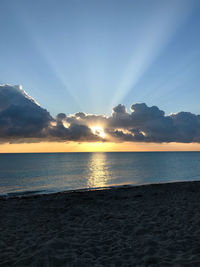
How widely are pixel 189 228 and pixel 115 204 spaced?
750 centimetres

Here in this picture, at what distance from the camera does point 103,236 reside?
9367mm

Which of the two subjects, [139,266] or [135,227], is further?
[135,227]

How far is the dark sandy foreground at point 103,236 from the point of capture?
7086 millimetres

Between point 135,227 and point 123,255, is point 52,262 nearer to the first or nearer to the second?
point 123,255

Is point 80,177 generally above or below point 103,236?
below

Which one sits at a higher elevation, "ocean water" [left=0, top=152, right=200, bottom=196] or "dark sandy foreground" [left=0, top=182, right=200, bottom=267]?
"dark sandy foreground" [left=0, top=182, right=200, bottom=267]

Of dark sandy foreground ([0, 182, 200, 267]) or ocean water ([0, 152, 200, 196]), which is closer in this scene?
dark sandy foreground ([0, 182, 200, 267])

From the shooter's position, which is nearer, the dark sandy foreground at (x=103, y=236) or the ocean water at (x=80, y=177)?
the dark sandy foreground at (x=103, y=236)

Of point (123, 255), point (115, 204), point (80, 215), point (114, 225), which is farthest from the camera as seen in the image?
point (115, 204)

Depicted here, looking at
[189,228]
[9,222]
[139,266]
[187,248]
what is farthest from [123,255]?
[9,222]

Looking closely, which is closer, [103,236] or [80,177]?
[103,236]

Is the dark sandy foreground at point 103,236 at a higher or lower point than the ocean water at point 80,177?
higher

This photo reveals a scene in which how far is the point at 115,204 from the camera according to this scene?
650 inches

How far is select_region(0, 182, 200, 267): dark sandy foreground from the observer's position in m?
7.09
